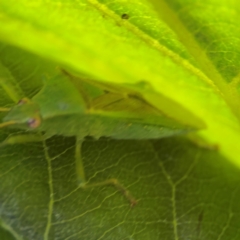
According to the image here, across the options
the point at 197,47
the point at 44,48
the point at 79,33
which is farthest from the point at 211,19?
the point at 44,48

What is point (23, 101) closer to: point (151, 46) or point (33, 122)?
point (33, 122)

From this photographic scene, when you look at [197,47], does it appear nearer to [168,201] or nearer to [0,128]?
[168,201]

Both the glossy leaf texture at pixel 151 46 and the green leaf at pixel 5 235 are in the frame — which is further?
the glossy leaf texture at pixel 151 46

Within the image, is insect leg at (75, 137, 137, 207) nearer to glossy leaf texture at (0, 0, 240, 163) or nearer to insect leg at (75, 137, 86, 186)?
insect leg at (75, 137, 86, 186)

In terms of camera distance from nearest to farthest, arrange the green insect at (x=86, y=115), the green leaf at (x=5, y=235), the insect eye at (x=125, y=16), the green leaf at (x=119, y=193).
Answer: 1. the green leaf at (x=5, y=235)
2. the green leaf at (x=119, y=193)
3. the green insect at (x=86, y=115)
4. the insect eye at (x=125, y=16)

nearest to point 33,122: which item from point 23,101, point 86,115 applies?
point 23,101

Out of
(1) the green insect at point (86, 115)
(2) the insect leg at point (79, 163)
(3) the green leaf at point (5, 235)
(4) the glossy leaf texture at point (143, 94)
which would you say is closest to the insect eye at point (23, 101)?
(1) the green insect at point (86, 115)

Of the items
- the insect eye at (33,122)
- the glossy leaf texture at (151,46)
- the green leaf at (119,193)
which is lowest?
the green leaf at (119,193)

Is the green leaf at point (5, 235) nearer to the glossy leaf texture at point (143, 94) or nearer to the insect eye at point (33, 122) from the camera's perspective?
the glossy leaf texture at point (143, 94)
